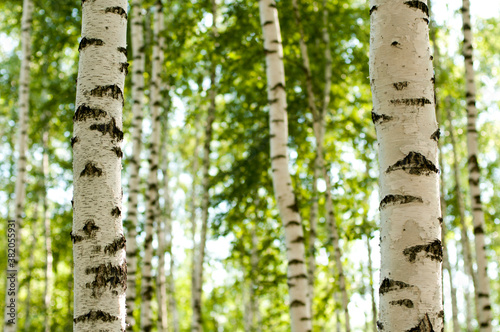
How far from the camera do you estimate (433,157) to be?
2.40m

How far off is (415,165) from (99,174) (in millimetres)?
1592

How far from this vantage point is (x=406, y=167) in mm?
2355

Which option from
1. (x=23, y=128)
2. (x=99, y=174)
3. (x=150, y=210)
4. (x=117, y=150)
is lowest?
(x=99, y=174)

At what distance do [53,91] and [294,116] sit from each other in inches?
175

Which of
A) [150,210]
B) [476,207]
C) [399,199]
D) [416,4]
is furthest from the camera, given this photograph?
[150,210]

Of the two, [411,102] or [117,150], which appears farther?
[117,150]

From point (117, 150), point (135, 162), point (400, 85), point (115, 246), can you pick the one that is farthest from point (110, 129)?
point (135, 162)

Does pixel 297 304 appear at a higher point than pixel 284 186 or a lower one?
lower

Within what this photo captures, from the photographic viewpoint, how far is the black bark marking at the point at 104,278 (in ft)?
8.30

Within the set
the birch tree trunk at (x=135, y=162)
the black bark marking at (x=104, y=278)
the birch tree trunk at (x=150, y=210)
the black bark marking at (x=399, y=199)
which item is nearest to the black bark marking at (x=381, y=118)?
the black bark marking at (x=399, y=199)

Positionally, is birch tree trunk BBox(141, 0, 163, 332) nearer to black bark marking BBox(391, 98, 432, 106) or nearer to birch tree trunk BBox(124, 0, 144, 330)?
birch tree trunk BBox(124, 0, 144, 330)

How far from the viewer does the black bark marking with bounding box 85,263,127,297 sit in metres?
2.53

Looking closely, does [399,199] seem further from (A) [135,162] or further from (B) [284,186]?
(A) [135,162]

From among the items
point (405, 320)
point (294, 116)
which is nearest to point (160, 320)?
point (294, 116)
